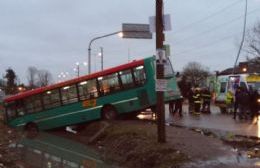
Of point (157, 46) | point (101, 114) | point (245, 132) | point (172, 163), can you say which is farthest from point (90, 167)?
point (101, 114)

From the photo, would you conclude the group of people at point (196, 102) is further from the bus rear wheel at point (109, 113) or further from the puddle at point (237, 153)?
the puddle at point (237, 153)

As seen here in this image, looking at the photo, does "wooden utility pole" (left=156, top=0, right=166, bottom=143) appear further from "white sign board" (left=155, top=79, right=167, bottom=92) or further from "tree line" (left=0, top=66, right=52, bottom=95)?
"tree line" (left=0, top=66, right=52, bottom=95)

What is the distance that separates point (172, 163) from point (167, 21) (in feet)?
16.3

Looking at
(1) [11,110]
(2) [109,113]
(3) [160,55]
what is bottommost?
(1) [11,110]

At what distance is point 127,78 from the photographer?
2733 centimetres

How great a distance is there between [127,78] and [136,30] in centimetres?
842

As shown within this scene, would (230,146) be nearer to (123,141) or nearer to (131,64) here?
(123,141)

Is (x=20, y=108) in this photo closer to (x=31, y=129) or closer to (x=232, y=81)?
(x=31, y=129)

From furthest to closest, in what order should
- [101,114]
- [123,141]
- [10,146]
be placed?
[101,114]
[10,146]
[123,141]

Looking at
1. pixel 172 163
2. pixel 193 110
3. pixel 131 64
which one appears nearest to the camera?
pixel 172 163

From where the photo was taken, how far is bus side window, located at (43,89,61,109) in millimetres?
31109

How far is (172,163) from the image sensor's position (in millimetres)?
14461

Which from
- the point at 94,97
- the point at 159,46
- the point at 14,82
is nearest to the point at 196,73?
the point at 14,82

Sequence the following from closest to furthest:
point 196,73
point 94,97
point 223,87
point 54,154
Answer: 1. point 54,154
2. point 94,97
3. point 223,87
4. point 196,73
